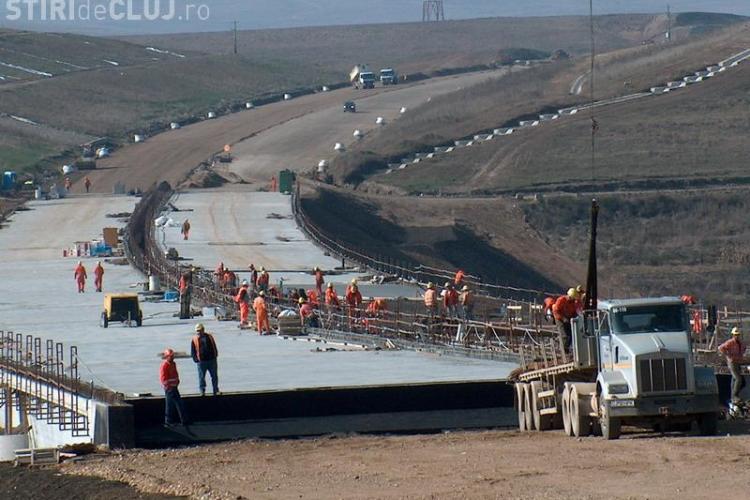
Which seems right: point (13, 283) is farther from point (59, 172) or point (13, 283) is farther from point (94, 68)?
point (94, 68)

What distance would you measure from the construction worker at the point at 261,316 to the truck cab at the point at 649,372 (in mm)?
17249

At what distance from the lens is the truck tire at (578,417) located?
1030 inches

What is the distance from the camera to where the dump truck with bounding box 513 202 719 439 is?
81.6 ft

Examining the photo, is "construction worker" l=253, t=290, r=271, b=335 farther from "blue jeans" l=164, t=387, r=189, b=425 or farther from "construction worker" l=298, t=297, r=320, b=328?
"blue jeans" l=164, t=387, r=189, b=425

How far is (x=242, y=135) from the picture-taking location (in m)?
120

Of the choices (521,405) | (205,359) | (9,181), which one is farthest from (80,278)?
(9,181)

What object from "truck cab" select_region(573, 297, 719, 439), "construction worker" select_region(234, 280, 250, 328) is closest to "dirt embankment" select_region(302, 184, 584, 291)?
"construction worker" select_region(234, 280, 250, 328)

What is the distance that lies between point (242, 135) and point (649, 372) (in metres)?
96.6

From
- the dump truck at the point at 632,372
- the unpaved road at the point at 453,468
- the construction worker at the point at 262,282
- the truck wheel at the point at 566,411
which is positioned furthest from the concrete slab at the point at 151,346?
the dump truck at the point at 632,372

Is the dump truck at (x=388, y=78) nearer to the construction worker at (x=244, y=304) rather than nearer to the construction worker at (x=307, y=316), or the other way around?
the construction worker at (x=244, y=304)

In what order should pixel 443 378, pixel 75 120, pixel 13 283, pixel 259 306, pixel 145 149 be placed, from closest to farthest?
pixel 443 378, pixel 259 306, pixel 13 283, pixel 145 149, pixel 75 120

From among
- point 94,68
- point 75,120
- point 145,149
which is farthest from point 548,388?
point 94,68

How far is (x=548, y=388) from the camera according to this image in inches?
1090

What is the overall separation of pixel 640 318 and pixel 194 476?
668 centimetres
